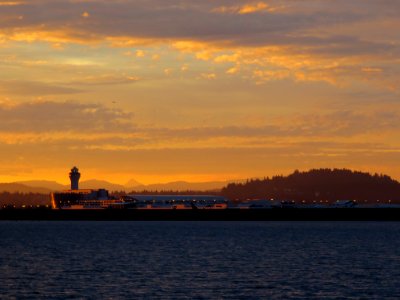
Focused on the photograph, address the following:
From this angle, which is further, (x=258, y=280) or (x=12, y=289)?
(x=258, y=280)

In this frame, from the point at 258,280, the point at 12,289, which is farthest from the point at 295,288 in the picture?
the point at 12,289

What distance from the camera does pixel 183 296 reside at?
77812 millimetres

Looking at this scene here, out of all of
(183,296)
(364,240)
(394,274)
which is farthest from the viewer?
(364,240)

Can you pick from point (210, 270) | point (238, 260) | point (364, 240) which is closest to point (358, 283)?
point (210, 270)

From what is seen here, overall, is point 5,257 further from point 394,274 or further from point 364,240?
point 364,240

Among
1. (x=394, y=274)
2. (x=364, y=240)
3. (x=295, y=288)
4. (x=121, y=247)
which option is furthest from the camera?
(x=364, y=240)

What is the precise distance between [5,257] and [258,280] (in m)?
41.3

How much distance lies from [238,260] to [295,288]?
28212 mm

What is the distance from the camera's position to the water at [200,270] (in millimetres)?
80375

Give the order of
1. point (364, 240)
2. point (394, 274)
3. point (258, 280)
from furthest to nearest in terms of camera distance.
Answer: point (364, 240), point (394, 274), point (258, 280)

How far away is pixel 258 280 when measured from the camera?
89.2m

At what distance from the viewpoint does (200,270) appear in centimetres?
9794

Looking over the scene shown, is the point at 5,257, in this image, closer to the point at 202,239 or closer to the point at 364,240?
the point at 202,239

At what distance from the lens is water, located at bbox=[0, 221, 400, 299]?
8038 cm
